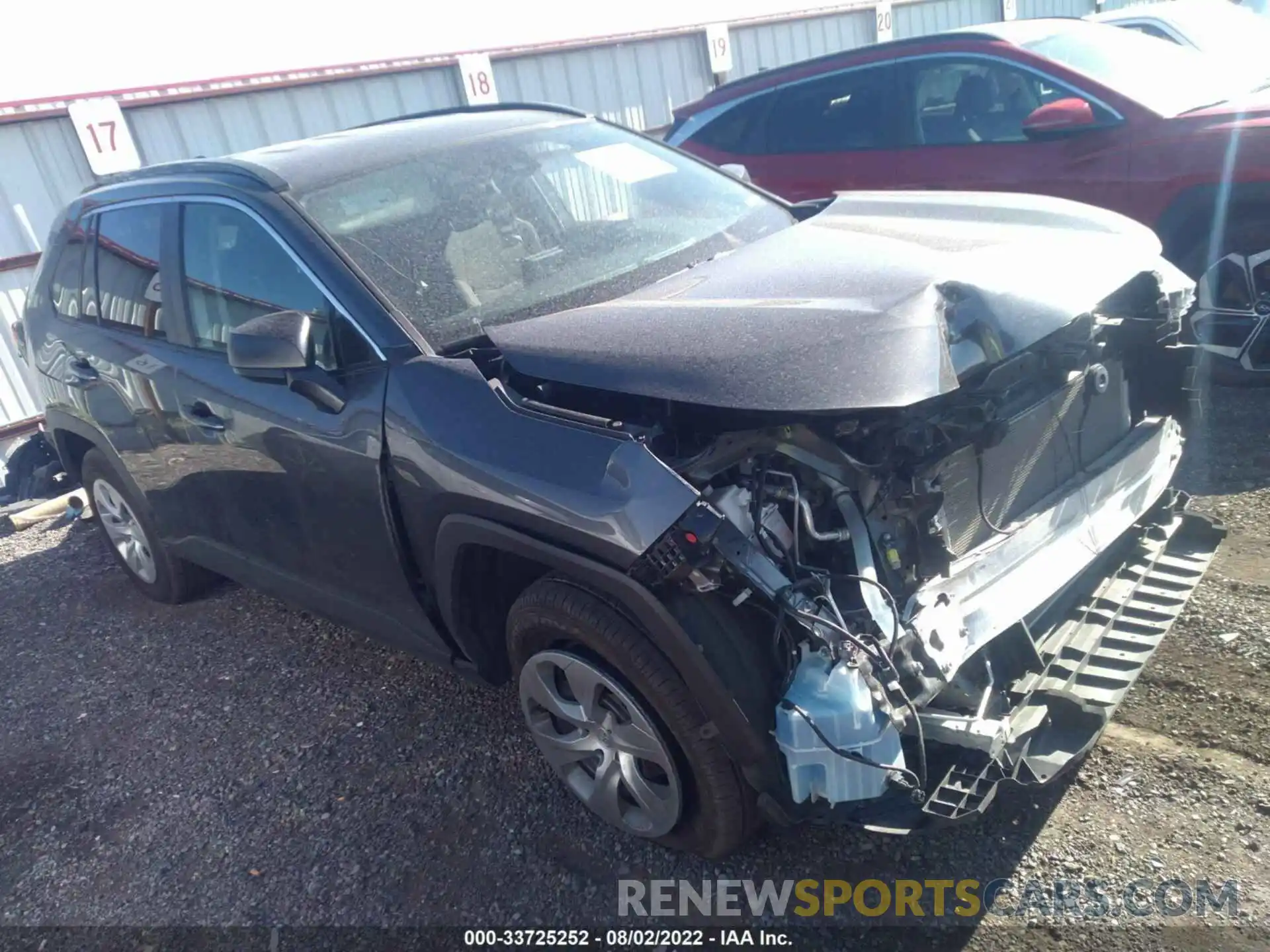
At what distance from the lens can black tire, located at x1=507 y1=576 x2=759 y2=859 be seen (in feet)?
8.00

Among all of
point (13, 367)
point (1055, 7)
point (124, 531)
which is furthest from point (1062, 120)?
point (1055, 7)

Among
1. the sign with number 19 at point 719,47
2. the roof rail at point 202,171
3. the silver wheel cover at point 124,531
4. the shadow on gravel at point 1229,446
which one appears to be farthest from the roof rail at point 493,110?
the sign with number 19 at point 719,47

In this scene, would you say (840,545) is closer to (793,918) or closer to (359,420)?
(793,918)

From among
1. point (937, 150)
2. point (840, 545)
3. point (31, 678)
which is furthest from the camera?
point (937, 150)

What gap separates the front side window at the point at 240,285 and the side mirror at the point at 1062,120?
153 inches

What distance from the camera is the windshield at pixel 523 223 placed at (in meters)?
3.13

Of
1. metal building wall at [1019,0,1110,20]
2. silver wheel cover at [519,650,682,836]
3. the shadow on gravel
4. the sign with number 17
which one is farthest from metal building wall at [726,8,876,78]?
silver wheel cover at [519,650,682,836]

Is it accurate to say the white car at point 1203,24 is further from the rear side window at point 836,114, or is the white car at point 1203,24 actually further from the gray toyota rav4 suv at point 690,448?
the gray toyota rav4 suv at point 690,448

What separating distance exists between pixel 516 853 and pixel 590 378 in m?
1.45

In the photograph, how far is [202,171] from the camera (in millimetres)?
3633

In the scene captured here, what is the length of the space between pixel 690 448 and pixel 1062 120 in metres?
3.67

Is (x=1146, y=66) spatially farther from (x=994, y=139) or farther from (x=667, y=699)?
(x=667, y=699)

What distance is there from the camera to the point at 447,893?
9.34 feet

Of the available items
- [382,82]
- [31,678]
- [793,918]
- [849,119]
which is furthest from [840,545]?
[382,82]
